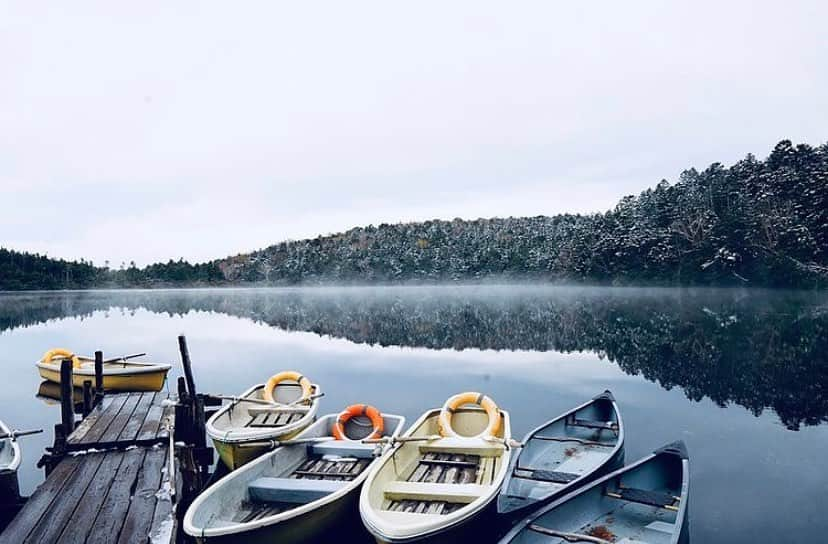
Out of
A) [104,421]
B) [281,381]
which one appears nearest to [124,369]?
[281,381]

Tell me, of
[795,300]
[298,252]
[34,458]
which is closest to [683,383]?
[34,458]

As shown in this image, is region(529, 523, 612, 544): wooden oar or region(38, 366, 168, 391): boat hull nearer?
region(529, 523, 612, 544): wooden oar

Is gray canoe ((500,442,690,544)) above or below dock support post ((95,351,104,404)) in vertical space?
below

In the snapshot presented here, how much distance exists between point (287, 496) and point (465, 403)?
4493mm

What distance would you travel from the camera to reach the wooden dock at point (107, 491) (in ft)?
18.2

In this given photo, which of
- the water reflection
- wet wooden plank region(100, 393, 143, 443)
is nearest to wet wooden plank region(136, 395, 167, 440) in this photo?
wet wooden plank region(100, 393, 143, 443)

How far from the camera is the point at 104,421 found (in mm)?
9594

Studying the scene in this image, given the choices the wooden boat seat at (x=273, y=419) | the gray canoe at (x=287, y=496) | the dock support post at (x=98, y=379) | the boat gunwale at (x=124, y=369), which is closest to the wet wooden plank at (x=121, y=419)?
the dock support post at (x=98, y=379)

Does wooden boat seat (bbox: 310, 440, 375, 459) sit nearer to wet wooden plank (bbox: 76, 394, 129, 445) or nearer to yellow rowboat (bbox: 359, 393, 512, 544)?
yellow rowboat (bbox: 359, 393, 512, 544)

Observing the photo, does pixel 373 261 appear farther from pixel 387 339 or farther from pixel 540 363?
pixel 540 363

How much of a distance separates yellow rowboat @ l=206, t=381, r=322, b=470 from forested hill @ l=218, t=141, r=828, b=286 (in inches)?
1928

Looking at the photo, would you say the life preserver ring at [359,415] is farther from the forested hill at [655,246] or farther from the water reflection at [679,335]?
the forested hill at [655,246]

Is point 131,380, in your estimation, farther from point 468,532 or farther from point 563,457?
point 468,532

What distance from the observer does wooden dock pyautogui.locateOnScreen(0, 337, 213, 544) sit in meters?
5.60
